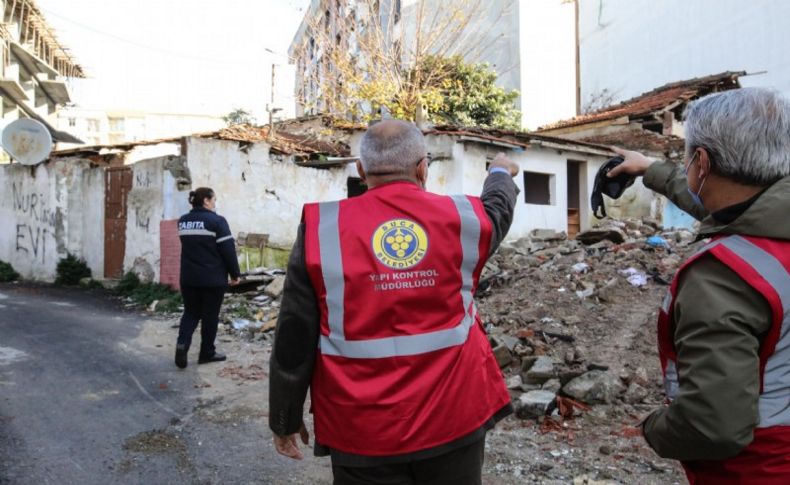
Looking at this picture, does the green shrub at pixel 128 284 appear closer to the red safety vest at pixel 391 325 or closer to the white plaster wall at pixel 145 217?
the white plaster wall at pixel 145 217

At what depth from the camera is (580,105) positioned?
79.3 feet

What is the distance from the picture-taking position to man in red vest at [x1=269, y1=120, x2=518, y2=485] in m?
1.70

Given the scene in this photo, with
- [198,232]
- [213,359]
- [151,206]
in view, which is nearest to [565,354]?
[213,359]

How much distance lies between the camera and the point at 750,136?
52.7 inches

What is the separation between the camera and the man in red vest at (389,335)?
1.70 metres

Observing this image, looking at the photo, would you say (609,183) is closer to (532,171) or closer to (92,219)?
(92,219)

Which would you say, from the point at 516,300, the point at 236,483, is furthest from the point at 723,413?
the point at 516,300

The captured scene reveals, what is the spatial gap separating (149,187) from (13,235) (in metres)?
4.83

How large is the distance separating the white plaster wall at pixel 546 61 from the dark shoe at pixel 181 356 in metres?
19.6

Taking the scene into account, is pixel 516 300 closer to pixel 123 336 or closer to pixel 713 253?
pixel 123 336

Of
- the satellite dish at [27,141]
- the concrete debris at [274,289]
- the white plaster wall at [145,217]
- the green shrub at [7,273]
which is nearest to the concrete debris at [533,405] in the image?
the concrete debris at [274,289]

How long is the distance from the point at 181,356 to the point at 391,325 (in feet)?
15.7

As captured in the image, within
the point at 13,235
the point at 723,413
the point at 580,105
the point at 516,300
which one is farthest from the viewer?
the point at 580,105

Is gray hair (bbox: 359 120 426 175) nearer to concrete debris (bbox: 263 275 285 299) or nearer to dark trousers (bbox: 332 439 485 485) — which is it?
dark trousers (bbox: 332 439 485 485)
